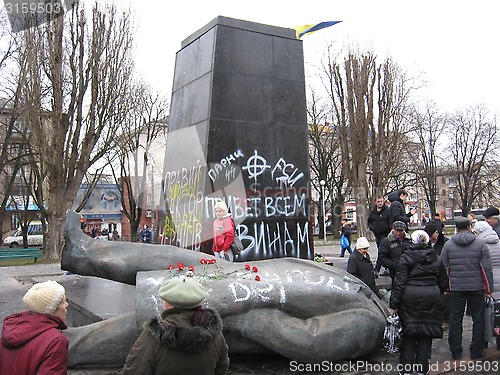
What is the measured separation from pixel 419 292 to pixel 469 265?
1227 mm

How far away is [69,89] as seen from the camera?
61.4 feet

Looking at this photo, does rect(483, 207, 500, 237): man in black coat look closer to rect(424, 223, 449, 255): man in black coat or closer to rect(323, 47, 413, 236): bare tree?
rect(424, 223, 449, 255): man in black coat

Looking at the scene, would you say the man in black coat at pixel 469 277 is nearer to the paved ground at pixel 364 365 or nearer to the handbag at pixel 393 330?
the paved ground at pixel 364 365

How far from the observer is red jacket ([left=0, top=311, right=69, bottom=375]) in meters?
2.21

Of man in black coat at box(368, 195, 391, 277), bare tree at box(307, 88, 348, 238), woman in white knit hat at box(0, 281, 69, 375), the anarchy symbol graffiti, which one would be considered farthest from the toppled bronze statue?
bare tree at box(307, 88, 348, 238)

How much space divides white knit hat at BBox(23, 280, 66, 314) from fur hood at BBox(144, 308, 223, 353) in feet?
2.21

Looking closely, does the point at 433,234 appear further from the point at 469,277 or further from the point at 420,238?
the point at 420,238

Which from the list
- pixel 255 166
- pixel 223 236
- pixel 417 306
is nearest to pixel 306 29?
pixel 255 166

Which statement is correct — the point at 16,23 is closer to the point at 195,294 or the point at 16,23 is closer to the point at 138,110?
the point at 138,110

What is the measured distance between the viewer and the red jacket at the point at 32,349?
7.27 feet

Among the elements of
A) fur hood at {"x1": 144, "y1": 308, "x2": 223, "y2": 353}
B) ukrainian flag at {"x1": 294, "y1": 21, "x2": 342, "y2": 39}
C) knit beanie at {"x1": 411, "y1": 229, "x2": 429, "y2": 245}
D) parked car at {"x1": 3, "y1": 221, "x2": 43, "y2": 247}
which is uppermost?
ukrainian flag at {"x1": 294, "y1": 21, "x2": 342, "y2": 39}

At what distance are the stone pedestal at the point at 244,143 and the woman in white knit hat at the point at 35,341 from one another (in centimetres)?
462

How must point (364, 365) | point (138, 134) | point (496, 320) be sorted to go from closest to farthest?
point (364, 365), point (496, 320), point (138, 134)

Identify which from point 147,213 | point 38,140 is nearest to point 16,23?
point 38,140
